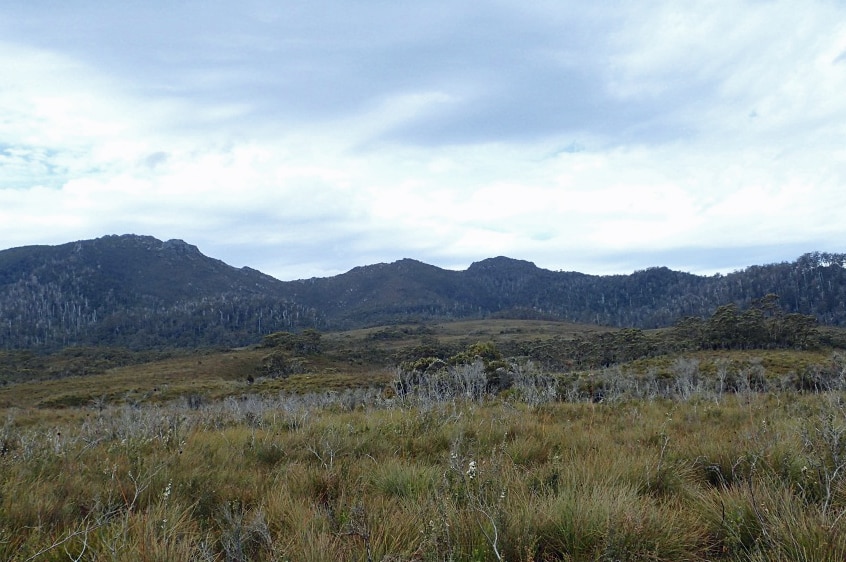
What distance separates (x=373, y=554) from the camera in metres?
2.41

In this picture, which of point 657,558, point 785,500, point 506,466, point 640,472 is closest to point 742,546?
point 785,500

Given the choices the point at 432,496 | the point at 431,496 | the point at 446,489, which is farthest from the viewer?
the point at 432,496

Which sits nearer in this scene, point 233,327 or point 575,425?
point 575,425

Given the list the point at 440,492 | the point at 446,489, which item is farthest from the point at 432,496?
the point at 446,489

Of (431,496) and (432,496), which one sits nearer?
(431,496)

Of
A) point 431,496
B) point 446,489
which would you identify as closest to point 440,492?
point 431,496

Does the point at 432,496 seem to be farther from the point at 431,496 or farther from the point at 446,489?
the point at 446,489

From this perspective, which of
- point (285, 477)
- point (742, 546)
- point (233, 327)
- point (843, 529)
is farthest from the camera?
point (233, 327)

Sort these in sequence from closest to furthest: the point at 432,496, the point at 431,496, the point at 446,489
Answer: the point at 446,489 → the point at 431,496 → the point at 432,496

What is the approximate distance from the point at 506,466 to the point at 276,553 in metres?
2.26

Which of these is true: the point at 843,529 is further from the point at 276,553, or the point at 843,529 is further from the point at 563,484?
the point at 276,553

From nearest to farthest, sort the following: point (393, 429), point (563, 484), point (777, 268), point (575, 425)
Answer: point (563, 484) → point (393, 429) → point (575, 425) → point (777, 268)

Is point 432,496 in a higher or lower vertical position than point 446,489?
lower

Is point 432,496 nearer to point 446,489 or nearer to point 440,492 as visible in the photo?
point 440,492
